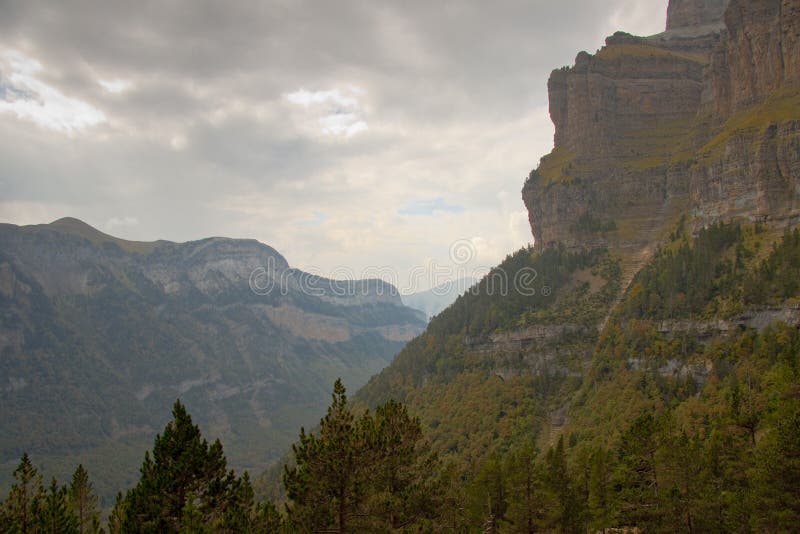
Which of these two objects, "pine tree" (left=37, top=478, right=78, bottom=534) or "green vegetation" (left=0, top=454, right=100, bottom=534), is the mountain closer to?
"pine tree" (left=37, top=478, right=78, bottom=534)

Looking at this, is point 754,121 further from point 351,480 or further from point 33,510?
point 33,510

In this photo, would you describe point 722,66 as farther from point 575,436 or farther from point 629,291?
point 575,436

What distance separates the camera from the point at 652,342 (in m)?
112

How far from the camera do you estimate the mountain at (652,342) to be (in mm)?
49188

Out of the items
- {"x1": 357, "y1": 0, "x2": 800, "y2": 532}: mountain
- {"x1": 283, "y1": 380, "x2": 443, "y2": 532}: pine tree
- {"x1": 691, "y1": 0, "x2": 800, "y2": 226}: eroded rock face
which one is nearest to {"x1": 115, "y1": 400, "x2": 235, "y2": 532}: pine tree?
{"x1": 283, "y1": 380, "x2": 443, "y2": 532}: pine tree

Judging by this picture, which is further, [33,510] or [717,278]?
[717,278]

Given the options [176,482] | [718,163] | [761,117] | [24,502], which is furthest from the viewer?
[718,163]

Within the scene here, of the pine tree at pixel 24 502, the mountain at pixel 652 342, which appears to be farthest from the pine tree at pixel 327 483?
the mountain at pixel 652 342

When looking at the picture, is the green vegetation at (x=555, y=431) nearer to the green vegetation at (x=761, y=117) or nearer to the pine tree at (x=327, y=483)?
the pine tree at (x=327, y=483)

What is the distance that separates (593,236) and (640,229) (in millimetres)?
13876

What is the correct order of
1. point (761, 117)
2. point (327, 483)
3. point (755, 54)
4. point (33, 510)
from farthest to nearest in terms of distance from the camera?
point (755, 54)
point (761, 117)
point (33, 510)
point (327, 483)

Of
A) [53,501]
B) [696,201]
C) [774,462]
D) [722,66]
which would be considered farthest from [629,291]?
[53,501]

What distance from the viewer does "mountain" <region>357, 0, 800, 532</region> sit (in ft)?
161

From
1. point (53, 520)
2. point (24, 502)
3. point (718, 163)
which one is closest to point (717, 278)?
point (718, 163)
